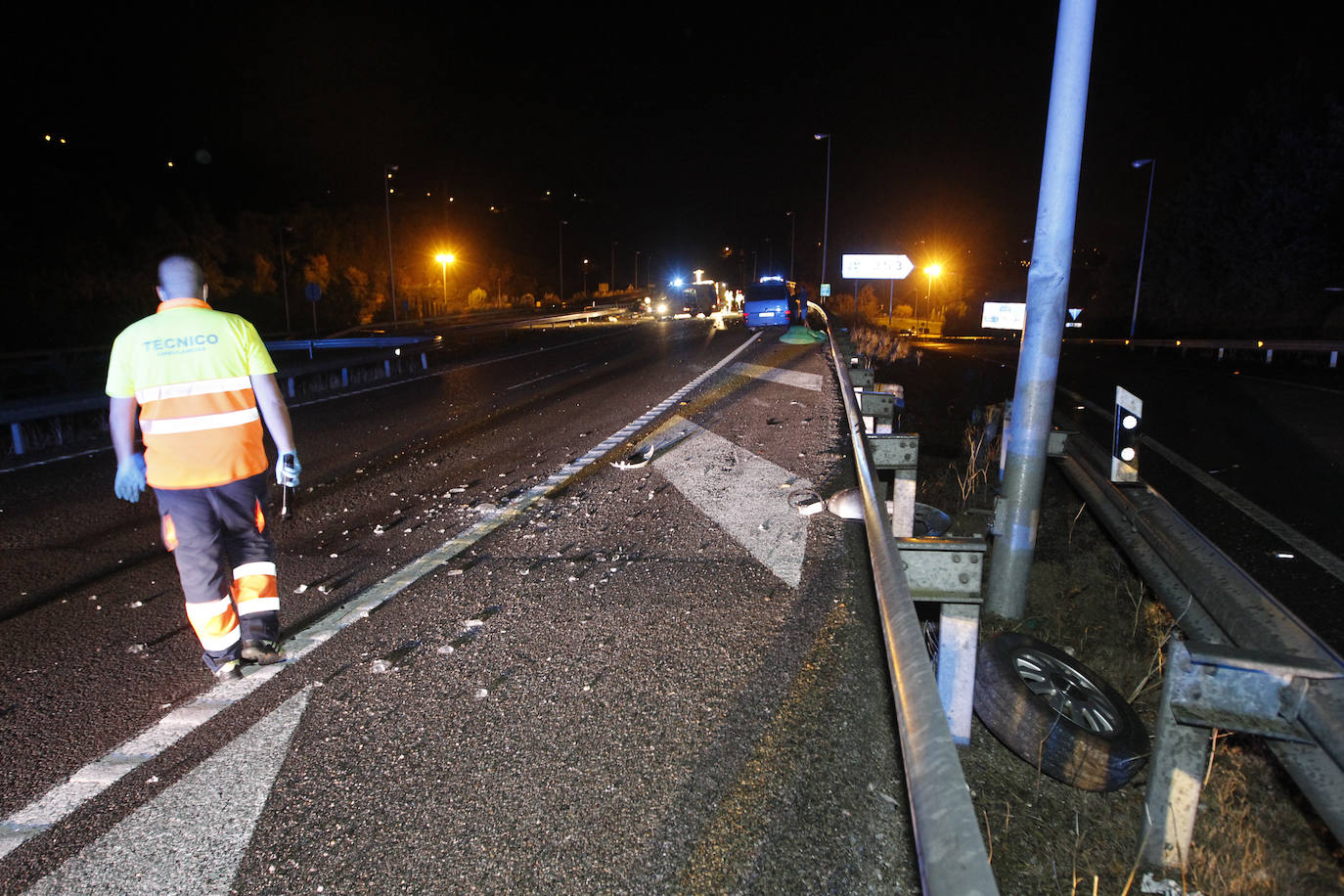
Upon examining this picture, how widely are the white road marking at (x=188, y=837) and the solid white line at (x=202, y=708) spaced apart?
0.88 feet

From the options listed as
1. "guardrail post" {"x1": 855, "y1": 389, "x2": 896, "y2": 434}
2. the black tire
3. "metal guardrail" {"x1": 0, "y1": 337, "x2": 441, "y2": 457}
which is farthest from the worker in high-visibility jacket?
"metal guardrail" {"x1": 0, "y1": 337, "x2": 441, "y2": 457}

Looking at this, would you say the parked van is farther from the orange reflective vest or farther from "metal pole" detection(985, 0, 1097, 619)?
the orange reflective vest

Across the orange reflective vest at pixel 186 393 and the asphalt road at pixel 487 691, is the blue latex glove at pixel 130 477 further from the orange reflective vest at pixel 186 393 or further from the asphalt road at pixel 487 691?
the asphalt road at pixel 487 691

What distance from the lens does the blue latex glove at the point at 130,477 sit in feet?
12.4

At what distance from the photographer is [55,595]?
4656mm

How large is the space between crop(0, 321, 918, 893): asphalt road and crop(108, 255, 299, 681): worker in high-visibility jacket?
11.9 inches

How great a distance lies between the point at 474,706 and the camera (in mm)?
3291

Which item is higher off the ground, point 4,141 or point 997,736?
point 4,141

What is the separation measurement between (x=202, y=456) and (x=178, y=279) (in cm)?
89

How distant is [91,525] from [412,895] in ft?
17.7

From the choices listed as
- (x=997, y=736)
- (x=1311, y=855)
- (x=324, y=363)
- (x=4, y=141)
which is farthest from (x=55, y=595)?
(x=4, y=141)

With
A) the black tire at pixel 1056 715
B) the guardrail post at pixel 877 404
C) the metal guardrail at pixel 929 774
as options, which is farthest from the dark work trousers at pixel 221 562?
the guardrail post at pixel 877 404

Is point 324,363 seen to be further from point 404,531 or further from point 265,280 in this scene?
point 265,280

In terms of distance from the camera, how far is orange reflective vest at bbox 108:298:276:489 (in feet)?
12.1
